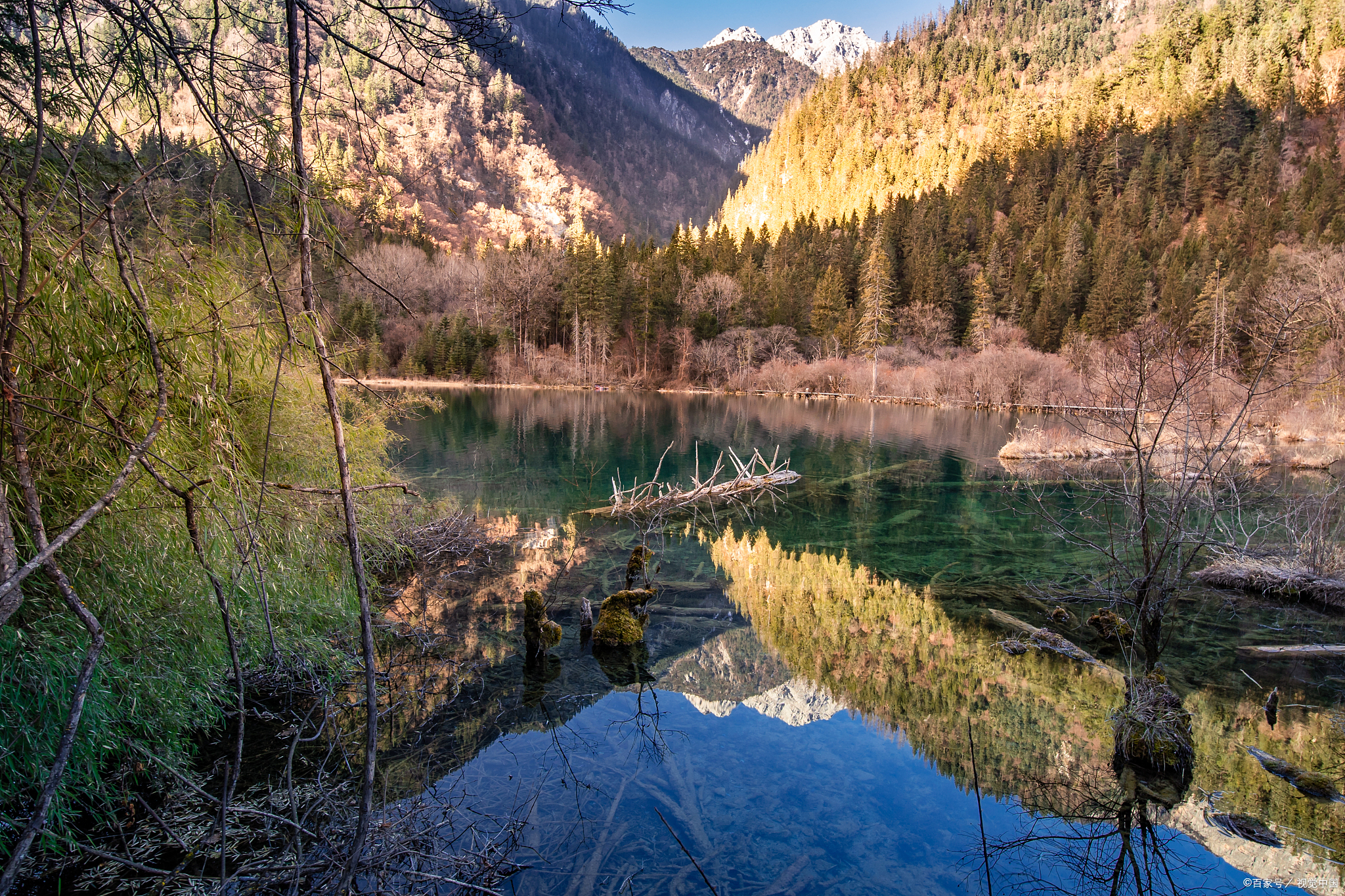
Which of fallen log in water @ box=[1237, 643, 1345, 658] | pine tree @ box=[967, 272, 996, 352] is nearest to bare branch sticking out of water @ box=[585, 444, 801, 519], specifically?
fallen log in water @ box=[1237, 643, 1345, 658]

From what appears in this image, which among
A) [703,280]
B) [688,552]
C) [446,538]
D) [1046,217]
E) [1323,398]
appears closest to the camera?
[446,538]

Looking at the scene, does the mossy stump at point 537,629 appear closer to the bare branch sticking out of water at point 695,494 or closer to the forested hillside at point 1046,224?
the bare branch sticking out of water at point 695,494

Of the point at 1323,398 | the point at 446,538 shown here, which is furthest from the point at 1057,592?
the point at 1323,398

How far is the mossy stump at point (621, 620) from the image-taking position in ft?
22.9

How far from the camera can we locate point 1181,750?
4.89 m

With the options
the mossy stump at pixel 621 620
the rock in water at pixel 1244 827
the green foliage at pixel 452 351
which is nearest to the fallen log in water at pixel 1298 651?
the rock in water at pixel 1244 827

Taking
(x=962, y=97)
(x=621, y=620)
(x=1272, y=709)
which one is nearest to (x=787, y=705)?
(x=621, y=620)

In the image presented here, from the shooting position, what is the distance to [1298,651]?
7121 mm

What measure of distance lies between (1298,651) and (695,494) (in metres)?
9.87

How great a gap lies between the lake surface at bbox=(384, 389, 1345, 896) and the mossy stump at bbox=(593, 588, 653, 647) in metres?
Answer: 0.17

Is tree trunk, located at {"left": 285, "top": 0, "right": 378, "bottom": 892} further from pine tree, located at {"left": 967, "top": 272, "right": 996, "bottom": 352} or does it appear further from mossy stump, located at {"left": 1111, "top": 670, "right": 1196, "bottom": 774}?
pine tree, located at {"left": 967, "top": 272, "right": 996, "bottom": 352}

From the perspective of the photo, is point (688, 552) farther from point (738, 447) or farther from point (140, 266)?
point (738, 447)

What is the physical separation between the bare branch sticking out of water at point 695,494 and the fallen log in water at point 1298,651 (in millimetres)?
8039

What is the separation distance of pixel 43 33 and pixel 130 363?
82.3 inches
